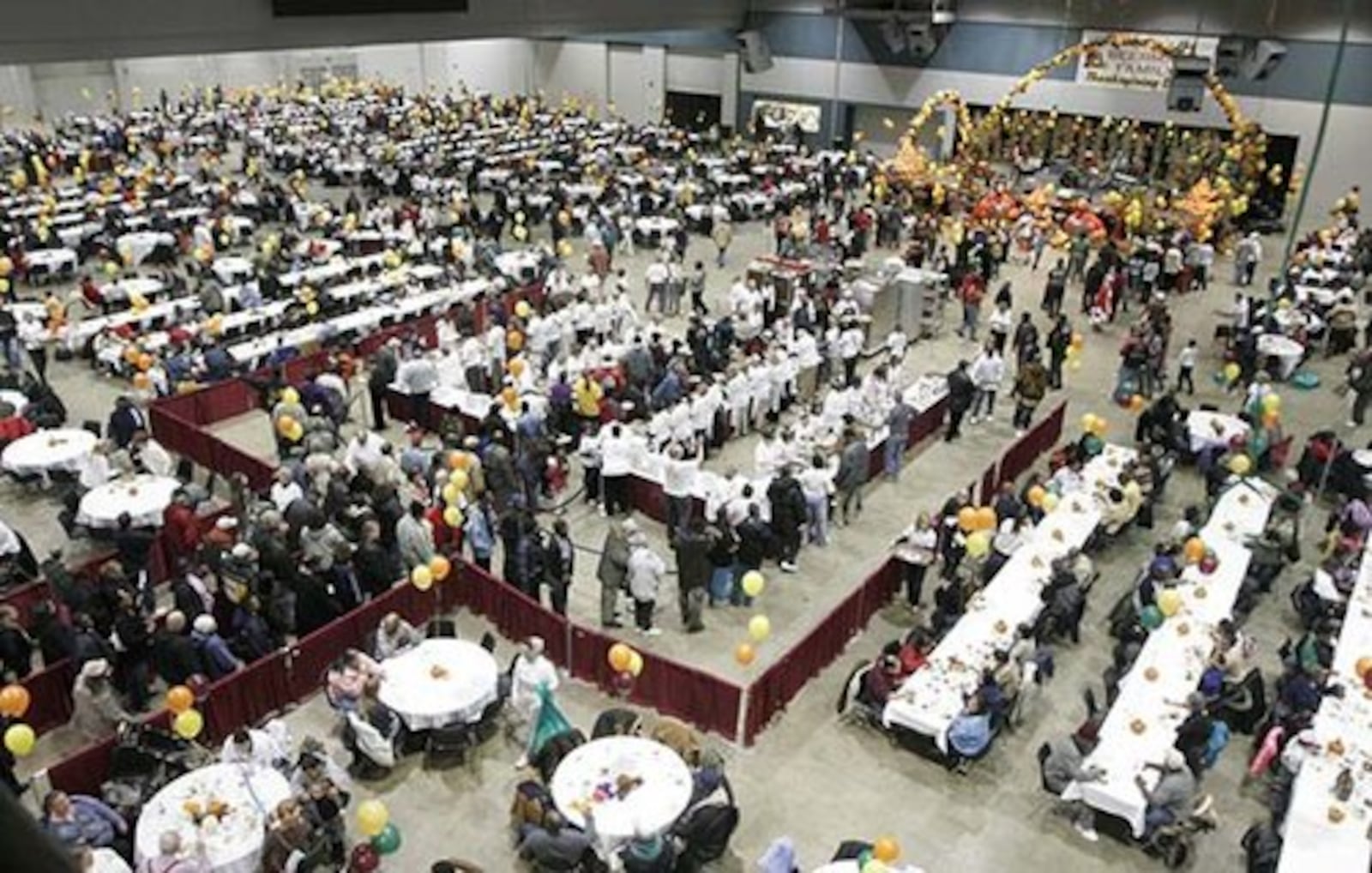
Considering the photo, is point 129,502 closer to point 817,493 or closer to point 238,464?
point 238,464

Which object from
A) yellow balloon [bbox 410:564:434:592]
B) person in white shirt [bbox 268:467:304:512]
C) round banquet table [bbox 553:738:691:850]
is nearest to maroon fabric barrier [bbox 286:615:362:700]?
yellow balloon [bbox 410:564:434:592]

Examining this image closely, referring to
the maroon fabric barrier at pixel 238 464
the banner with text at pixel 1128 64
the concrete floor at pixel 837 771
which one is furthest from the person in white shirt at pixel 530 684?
the banner with text at pixel 1128 64

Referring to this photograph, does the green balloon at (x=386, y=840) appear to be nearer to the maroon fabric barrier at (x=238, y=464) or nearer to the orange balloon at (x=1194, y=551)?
the maroon fabric barrier at (x=238, y=464)

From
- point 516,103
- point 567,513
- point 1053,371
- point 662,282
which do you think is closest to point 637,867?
point 567,513

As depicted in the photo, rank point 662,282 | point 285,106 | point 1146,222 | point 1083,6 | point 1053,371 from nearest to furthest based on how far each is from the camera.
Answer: point 1053,371
point 662,282
point 1146,222
point 1083,6
point 285,106

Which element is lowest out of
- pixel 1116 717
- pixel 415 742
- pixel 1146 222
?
pixel 415 742

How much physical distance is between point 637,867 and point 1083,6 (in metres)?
29.6

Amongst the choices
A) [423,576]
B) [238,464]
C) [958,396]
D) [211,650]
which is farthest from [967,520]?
[238,464]

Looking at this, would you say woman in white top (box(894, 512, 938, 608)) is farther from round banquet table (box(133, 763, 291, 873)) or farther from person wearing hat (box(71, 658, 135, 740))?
person wearing hat (box(71, 658, 135, 740))

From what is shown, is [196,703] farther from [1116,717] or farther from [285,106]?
[285,106]

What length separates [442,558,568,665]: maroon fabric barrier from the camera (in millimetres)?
11383

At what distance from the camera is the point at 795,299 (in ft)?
64.3

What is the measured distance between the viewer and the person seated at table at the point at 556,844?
870 cm

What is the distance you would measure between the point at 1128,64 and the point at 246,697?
29.2 m
